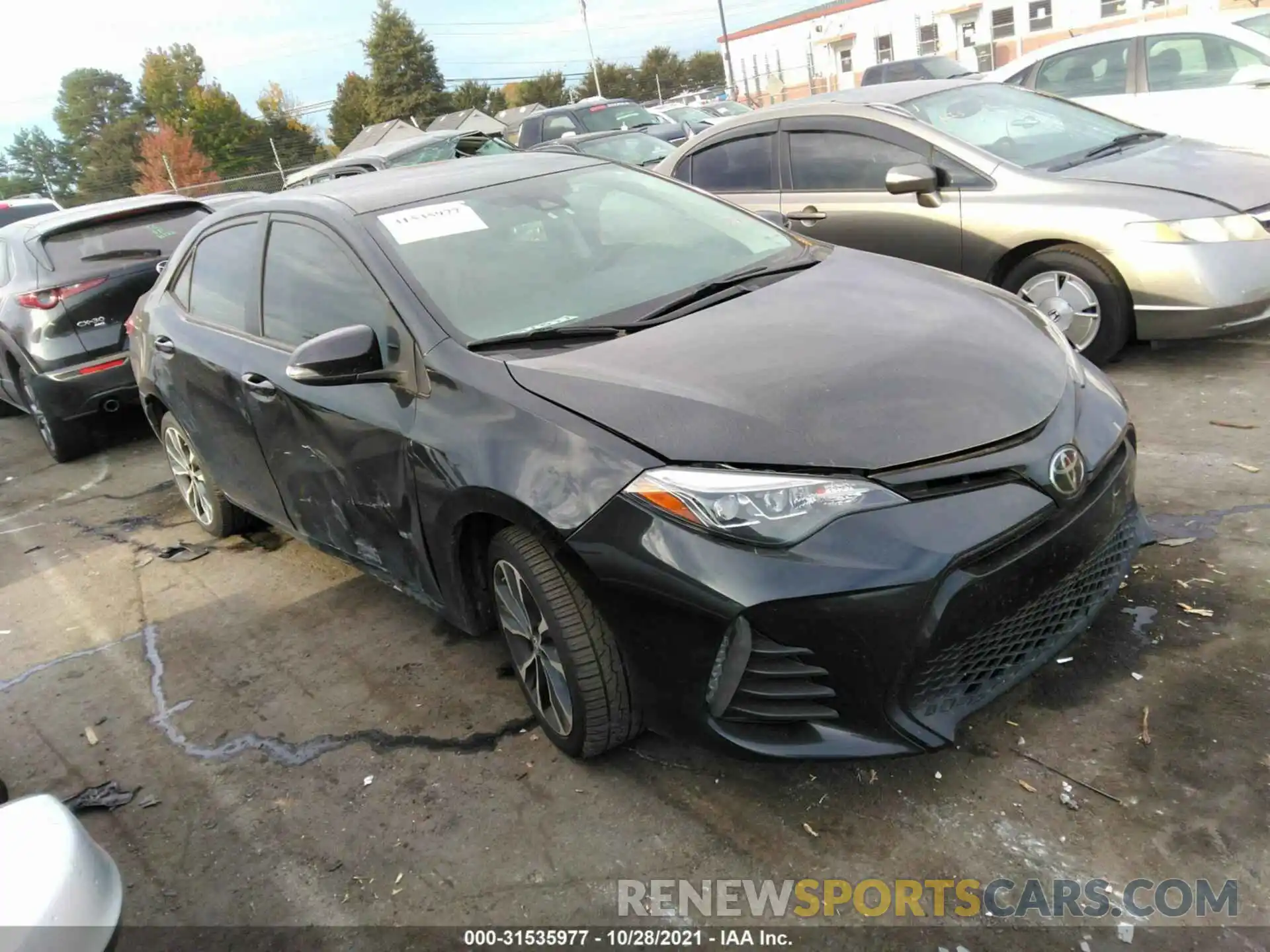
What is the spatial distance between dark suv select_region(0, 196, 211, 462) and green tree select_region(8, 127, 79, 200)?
90652mm

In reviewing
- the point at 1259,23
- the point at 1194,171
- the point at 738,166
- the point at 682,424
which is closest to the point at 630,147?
the point at 738,166

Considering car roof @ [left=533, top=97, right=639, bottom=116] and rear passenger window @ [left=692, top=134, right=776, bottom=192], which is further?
car roof @ [left=533, top=97, right=639, bottom=116]

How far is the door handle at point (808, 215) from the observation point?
5.92 m

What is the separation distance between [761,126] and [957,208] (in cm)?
155

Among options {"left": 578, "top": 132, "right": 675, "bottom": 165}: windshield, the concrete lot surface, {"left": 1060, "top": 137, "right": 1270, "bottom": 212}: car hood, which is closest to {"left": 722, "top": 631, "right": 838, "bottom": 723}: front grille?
the concrete lot surface

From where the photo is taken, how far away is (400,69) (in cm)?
6400

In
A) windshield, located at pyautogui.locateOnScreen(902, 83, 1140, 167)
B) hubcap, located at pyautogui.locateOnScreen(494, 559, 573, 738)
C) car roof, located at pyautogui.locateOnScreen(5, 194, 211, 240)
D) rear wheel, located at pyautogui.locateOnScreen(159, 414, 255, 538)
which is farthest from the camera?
car roof, located at pyautogui.locateOnScreen(5, 194, 211, 240)

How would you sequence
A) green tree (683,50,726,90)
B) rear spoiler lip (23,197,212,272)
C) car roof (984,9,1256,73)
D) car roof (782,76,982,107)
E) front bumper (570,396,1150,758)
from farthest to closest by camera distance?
green tree (683,50,726,90), car roof (984,9,1256,73), rear spoiler lip (23,197,212,272), car roof (782,76,982,107), front bumper (570,396,1150,758)

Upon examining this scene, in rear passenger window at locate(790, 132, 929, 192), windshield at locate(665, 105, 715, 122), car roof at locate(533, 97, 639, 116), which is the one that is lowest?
rear passenger window at locate(790, 132, 929, 192)

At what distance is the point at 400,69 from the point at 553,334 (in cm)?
6832

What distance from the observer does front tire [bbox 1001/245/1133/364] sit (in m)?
4.90

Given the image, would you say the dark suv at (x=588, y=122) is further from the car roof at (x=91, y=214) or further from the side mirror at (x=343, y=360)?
the side mirror at (x=343, y=360)

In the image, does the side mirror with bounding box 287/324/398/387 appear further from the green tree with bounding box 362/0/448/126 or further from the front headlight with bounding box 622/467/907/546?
the green tree with bounding box 362/0/448/126

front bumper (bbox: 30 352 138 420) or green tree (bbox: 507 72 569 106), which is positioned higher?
green tree (bbox: 507 72 569 106)
